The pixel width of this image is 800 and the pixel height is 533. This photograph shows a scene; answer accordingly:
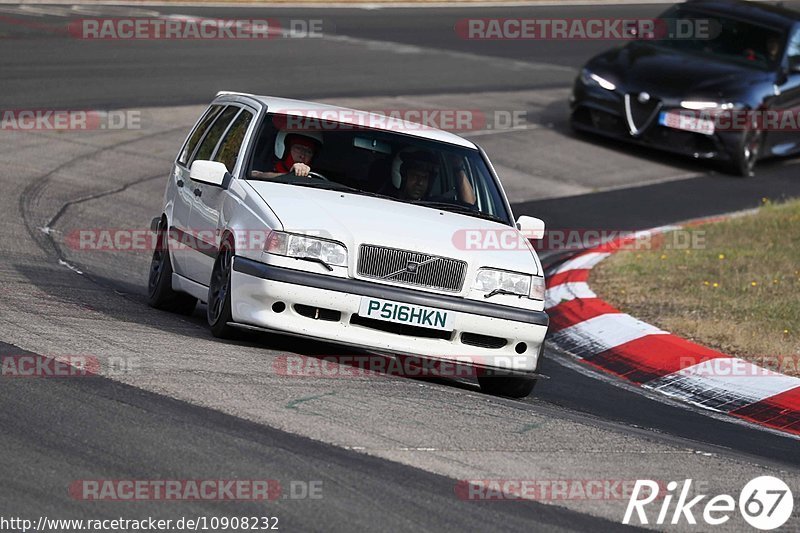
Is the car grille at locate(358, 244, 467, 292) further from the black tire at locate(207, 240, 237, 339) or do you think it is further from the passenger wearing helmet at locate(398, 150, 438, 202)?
the passenger wearing helmet at locate(398, 150, 438, 202)

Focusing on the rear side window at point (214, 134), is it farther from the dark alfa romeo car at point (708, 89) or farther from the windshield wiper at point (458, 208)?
the dark alfa romeo car at point (708, 89)

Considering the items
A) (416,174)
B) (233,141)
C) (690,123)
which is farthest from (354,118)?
(690,123)

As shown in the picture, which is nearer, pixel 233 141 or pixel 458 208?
pixel 458 208

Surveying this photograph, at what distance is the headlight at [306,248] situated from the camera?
7.77 meters

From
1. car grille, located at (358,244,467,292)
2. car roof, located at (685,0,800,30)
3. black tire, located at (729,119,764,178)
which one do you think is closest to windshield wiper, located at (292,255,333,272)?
car grille, located at (358,244,467,292)

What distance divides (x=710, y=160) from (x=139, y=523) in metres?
15.3

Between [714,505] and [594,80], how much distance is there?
1340 cm

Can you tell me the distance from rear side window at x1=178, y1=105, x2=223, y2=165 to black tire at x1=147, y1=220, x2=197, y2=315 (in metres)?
0.53

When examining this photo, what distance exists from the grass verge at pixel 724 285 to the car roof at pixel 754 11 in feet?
17.7

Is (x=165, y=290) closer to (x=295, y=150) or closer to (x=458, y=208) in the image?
(x=295, y=150)

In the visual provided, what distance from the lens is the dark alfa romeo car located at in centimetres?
1825

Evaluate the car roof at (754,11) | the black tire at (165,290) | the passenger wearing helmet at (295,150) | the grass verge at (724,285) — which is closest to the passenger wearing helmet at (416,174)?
the passenger wearing helmet at (295,150)

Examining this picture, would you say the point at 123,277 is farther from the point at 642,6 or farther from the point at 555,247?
the point at 642,6

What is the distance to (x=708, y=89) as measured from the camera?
18312 mm
